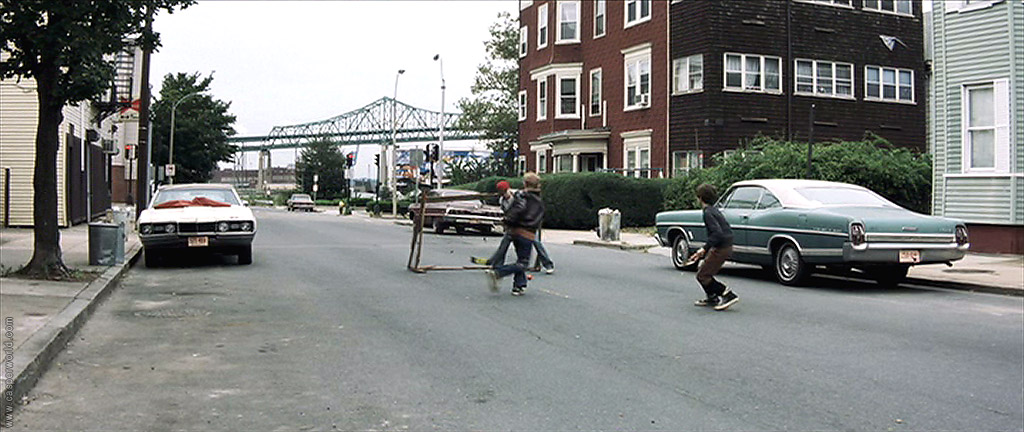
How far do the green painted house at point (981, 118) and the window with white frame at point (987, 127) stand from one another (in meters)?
0.02

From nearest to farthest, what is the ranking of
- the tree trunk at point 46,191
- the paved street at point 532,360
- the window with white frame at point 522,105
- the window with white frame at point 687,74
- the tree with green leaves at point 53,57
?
the paved street at point 532,360 < the tree with green leaves at point 53,57 < the tree trunk at point 46,191 < the window with white frame at point 687,74 < the window with white frame at point 522,105

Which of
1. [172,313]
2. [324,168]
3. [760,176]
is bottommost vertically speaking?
[172,313]

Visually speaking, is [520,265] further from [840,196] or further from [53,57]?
[53,57]

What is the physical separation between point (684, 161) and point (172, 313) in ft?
82.0

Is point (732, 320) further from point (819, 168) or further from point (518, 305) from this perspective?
point (819, 168)

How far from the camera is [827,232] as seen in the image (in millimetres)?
12617

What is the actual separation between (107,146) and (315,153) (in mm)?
65948

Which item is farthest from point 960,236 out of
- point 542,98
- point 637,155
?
point 542,98

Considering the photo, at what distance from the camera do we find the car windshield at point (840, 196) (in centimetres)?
1373

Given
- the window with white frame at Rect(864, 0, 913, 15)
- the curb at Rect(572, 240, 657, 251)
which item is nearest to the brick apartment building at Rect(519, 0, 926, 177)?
the window with white frame at Rect(864, 0, 913, 15)

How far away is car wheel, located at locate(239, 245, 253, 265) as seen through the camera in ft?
51.9

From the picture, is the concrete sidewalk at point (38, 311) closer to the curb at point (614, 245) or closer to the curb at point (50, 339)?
the curb at point (50, 339)

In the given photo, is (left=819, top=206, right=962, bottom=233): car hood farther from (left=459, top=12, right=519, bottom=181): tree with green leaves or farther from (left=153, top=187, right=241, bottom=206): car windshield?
(left=459, top=12, right=519, bottom=181): tree with green leaves

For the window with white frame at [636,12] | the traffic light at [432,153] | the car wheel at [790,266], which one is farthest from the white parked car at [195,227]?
the traffic light at [432,153]
